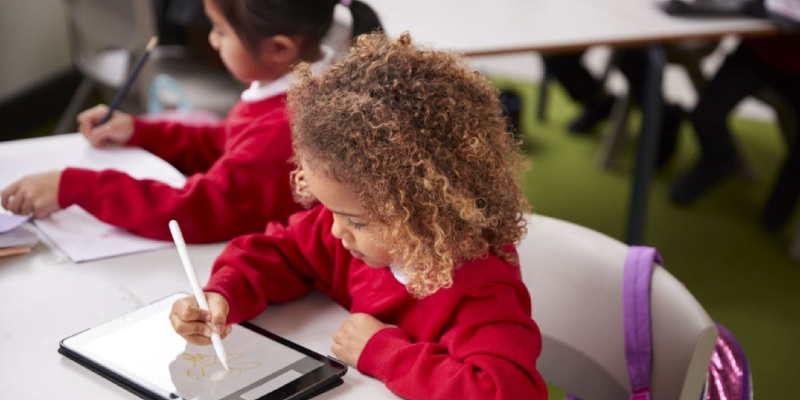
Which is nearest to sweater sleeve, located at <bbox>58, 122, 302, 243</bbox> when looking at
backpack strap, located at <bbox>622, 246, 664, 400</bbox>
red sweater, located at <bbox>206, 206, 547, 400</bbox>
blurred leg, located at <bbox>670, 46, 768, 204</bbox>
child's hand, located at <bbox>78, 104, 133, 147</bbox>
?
red sweater, located at <bbox>206, 206, 547, 400</bbox>

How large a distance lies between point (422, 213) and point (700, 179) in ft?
7.75

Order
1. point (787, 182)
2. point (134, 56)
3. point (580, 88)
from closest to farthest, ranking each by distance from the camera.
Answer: point (134, 56), point (787, 182), point (580, 88)

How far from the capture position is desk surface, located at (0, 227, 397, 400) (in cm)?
88

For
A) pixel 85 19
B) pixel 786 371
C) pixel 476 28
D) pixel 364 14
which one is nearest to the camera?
pixel 364 14

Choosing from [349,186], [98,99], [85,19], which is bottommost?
[98,99]

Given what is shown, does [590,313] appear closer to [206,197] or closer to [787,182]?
[206,197]

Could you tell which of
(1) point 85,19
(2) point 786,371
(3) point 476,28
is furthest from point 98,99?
(2) point 786,371

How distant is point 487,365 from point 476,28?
5.53 feet

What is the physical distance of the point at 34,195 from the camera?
3.95ft

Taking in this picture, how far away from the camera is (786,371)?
2.13 metres

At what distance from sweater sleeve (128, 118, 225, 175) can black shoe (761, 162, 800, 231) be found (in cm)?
208

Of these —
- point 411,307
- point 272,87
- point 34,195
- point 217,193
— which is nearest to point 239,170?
point 217,193

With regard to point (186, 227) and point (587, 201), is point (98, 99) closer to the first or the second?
point (587, 201)

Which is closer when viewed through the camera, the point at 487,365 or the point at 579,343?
the point at 487,365
